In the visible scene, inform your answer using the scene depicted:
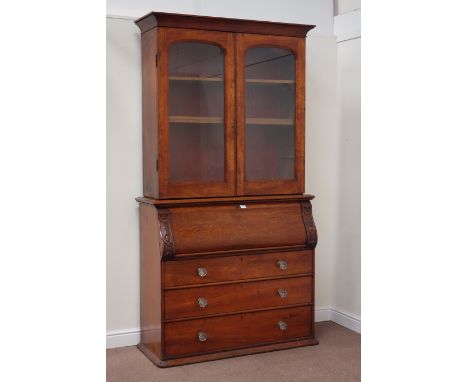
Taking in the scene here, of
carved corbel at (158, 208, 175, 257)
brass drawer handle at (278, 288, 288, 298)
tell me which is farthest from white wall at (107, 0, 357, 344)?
brass drawer handle at (278, 288, 288, 298)

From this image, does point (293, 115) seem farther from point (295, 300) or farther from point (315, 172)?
point (295, 300)

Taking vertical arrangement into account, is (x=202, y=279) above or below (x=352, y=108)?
below

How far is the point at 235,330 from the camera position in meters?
3.43

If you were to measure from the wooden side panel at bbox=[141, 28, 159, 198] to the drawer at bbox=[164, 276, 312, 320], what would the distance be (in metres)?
0.53

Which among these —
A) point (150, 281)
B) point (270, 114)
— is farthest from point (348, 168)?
point (150, 281)

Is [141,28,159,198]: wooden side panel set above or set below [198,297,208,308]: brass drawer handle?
above

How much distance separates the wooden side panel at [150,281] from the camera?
10.9ft

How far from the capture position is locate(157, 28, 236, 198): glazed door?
10.8ft

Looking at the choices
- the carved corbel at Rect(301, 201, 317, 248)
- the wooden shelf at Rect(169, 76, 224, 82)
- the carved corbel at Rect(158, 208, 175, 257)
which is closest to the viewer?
the carved corbel at Rect(158, 208, 175, 257)

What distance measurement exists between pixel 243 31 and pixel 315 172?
1053 mm

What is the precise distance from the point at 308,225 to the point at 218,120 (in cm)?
74

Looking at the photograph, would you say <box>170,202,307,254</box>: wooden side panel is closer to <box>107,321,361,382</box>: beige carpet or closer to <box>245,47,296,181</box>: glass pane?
<box>245,47,296,181</box>: glass pane
